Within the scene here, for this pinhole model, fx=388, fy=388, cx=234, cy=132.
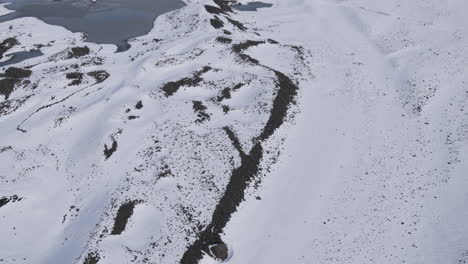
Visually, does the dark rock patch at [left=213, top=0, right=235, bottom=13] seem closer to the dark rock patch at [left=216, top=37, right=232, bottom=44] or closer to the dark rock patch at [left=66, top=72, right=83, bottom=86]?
the dark rock patch at [left=216, top=37, right=232, bottom=44]

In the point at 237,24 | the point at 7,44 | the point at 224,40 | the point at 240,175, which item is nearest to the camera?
the point at 240,175

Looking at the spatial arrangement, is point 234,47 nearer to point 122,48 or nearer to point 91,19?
point 122,48

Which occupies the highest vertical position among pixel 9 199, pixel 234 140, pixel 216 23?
pixel 216 23

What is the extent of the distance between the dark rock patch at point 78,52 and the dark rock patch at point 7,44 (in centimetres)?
791

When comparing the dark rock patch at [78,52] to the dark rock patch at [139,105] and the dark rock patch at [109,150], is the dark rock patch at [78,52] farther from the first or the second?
the dark rock patch at [109,150]

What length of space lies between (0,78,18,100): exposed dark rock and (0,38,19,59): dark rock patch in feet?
29.4

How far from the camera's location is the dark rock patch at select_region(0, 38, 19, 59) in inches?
1825

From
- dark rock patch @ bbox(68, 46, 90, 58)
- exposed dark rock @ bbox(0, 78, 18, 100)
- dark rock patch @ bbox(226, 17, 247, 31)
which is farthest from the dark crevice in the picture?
dark rock patch @ bbox(226, 17, 247, 31)

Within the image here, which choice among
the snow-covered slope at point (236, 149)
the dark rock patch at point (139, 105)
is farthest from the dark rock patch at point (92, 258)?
the dark rock patch at point (139, 105)

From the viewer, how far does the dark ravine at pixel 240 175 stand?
76.1 ft

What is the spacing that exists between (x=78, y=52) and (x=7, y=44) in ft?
30.8

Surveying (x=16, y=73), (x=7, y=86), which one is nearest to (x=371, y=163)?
(x=7, y=86)

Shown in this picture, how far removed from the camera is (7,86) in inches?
1503

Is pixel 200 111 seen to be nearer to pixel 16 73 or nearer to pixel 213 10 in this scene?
pixel 16 73
